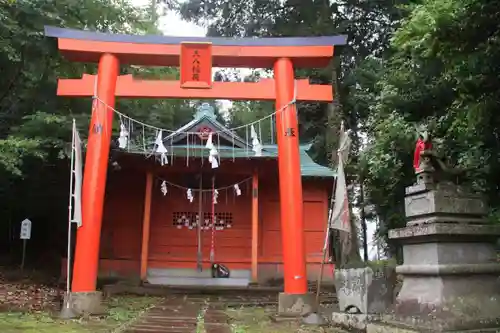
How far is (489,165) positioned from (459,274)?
292 cm

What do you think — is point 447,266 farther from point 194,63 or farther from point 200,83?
point 194,63

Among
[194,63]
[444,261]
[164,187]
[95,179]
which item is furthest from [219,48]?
[444,261]

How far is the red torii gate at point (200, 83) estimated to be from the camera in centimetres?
919

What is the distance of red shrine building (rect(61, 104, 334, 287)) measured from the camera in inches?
582

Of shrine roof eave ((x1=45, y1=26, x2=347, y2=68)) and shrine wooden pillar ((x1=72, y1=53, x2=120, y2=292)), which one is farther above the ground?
shrine roof eave ((x1=45, y1=26, x2=347, y2=68))

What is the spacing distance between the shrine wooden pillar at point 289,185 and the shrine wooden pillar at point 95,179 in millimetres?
3359

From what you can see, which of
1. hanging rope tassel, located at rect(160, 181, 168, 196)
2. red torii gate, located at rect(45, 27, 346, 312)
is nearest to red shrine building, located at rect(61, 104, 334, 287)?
hanging rope tassel, located at rect(160, 181, 168, 196)

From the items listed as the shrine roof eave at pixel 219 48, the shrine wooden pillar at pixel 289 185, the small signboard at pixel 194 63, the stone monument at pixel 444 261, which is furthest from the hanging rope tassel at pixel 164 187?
the stone monument at pixel 444 261

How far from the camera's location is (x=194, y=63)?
969cm

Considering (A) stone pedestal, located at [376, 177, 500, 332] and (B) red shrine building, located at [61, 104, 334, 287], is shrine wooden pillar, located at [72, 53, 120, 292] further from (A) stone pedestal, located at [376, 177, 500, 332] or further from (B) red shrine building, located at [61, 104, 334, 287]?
(A) stone pedestal, located at [376, 177, 500, 332]

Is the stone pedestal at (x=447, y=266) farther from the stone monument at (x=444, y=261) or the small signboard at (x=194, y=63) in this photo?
the small signboard at (x=194, y=63)

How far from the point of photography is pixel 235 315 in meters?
9.52

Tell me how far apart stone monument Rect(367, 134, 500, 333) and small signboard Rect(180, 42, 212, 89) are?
209 inches

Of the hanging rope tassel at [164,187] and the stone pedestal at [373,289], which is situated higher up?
the hanging rope tassel at [164,187]
